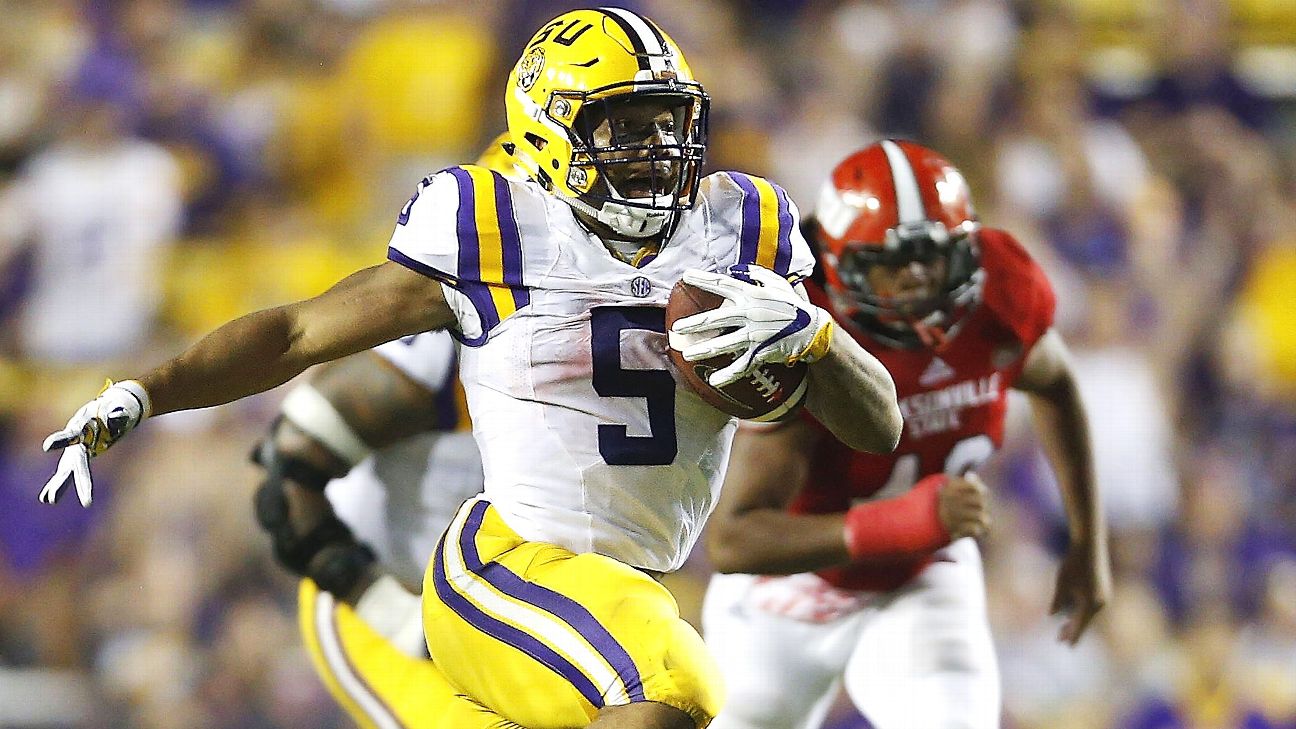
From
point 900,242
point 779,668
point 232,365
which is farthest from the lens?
point 779,668

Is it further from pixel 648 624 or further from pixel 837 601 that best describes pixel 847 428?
pixel 837 601

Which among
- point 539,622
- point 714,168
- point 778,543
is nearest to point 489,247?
point 539,622

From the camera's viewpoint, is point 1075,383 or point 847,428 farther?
point 1075,383

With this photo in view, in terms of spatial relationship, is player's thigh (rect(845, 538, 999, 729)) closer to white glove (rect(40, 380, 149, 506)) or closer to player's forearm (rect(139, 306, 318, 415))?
player's forearm (rect(139, 306, 318, 415))

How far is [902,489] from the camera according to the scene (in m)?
3.12

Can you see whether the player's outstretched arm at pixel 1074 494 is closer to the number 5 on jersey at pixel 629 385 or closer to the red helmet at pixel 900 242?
the red helmet at pixel 900 242

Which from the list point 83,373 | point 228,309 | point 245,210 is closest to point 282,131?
point 245,210

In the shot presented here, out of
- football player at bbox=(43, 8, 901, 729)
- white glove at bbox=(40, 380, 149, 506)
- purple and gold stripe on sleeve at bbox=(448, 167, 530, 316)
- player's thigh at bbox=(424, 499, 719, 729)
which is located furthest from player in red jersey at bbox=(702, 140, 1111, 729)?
white glove at bbox=(40, 380, 149, 506)

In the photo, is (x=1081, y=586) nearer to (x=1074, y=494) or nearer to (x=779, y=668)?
(x=1074, y=494)

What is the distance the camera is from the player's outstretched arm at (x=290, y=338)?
7.04 ft

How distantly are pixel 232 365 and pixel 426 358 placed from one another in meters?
0.98

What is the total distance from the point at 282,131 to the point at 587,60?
3606mm

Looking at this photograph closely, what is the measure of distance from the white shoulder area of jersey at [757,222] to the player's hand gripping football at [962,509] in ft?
2.10

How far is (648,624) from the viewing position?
2.05 m
